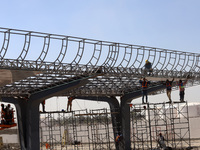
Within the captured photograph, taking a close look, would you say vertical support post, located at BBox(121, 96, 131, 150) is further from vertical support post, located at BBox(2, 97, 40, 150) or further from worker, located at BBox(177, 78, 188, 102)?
vertical support post, located at BBox(2, 97, 40, 150)

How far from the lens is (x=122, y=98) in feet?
127

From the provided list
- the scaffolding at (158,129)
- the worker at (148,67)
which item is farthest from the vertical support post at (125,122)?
the worker at (148,67)

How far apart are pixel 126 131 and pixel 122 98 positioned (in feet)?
10.8

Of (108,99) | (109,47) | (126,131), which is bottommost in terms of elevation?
(126,131)

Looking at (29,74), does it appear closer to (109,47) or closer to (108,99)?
(109,47)

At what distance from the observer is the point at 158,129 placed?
51.5 meters

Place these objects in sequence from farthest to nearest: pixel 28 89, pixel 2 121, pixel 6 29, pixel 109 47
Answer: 1. pixel 28 89
2. pixel 2 121
3. pixel 109 47
4. pixel 6 29

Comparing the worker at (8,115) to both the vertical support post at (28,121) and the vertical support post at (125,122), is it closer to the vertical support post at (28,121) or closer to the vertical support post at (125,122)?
the vertical support post at (28,121)

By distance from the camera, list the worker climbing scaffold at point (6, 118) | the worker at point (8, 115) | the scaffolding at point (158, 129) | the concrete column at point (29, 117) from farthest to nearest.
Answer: the scaffolding at point (158, 129) → the concrete column at point (29, 117) → the worker at point (8, 115) → the worker climbing scaffold at point (6, 118)

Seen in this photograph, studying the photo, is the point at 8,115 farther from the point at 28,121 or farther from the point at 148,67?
the point at 148,67

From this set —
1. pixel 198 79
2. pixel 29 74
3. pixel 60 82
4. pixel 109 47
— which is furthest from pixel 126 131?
pixel 29 74

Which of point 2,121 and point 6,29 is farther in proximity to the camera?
point 2,121

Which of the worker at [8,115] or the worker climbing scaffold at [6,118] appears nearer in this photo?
the worker climbing scaffold at [6,118]

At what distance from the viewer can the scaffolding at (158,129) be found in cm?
3436
